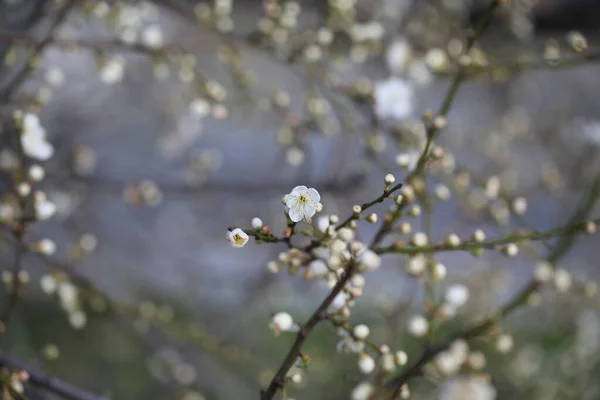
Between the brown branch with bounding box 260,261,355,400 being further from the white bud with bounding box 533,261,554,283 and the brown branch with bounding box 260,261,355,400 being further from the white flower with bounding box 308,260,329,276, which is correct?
the white bud with bounding box 533,261,554,283

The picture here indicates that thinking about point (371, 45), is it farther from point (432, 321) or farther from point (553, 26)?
point (553, 26)

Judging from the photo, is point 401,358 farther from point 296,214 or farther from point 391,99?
point 391,99

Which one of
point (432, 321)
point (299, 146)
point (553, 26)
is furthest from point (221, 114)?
point (553, 26)

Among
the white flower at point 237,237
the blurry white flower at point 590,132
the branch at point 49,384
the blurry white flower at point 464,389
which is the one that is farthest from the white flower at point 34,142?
the blurry white flower at point 590,132

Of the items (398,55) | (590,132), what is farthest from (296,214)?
(590,132)

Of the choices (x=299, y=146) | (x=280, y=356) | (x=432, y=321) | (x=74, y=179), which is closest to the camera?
(x=432, y=321)

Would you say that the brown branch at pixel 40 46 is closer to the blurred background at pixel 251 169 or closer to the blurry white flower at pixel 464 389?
the blurred background at pixel 251 169
